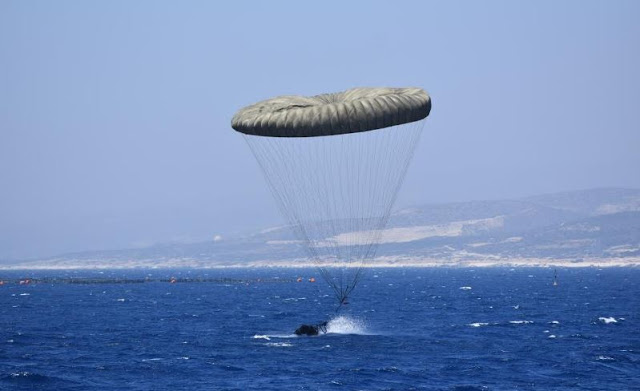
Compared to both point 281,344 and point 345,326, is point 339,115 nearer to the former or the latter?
point 281,344

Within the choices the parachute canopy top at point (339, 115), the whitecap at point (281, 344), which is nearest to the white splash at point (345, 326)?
the whitecap at point (281, 344)

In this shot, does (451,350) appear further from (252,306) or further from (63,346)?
(252,306)

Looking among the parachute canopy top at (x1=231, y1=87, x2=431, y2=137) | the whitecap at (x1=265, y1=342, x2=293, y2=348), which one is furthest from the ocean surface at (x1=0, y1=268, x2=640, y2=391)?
the parachute canopy top at (x1=231, y1=87, x2=431, y2=137)

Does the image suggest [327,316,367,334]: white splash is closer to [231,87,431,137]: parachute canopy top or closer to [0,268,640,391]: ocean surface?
[0,268,640,391]: ocean surface

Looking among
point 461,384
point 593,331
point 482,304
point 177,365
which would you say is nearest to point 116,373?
point 177,365

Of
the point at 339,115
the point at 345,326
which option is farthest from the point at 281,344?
the point at 339,115
